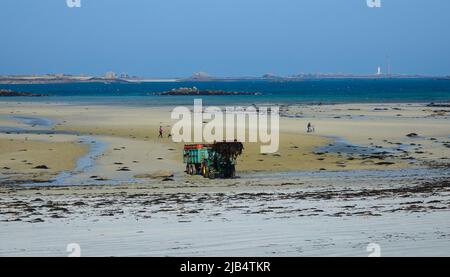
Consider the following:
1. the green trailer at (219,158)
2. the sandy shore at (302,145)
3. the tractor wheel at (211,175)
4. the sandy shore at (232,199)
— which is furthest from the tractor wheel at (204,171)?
the sandy shore at (302,145)

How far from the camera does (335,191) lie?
61.3 ft

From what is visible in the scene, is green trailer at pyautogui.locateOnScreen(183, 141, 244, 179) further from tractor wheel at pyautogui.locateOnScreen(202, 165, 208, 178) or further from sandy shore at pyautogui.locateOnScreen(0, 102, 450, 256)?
sandy shore at pyautogui.locateOnScreen(0, 102, 450, 256)

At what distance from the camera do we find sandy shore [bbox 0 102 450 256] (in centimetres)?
1062

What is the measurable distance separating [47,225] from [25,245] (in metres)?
2.10

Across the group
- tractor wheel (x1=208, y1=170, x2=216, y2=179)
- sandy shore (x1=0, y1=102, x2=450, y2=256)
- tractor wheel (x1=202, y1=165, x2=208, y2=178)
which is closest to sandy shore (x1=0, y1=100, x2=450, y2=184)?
sandy shore (x1=0, y1=102, x2=450, y2=256)

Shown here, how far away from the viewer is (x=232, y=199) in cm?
1698

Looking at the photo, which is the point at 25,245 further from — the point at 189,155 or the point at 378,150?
the point at 378,150

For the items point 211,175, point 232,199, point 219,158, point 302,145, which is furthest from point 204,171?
point 302,145

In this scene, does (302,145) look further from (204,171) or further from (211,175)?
(211,175)

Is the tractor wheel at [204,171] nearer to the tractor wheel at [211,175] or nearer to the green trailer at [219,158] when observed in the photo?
the green trailer at [219,158]

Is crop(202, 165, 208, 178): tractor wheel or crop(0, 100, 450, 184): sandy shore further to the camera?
crop(0, 100, 450, 184): sandy shore
